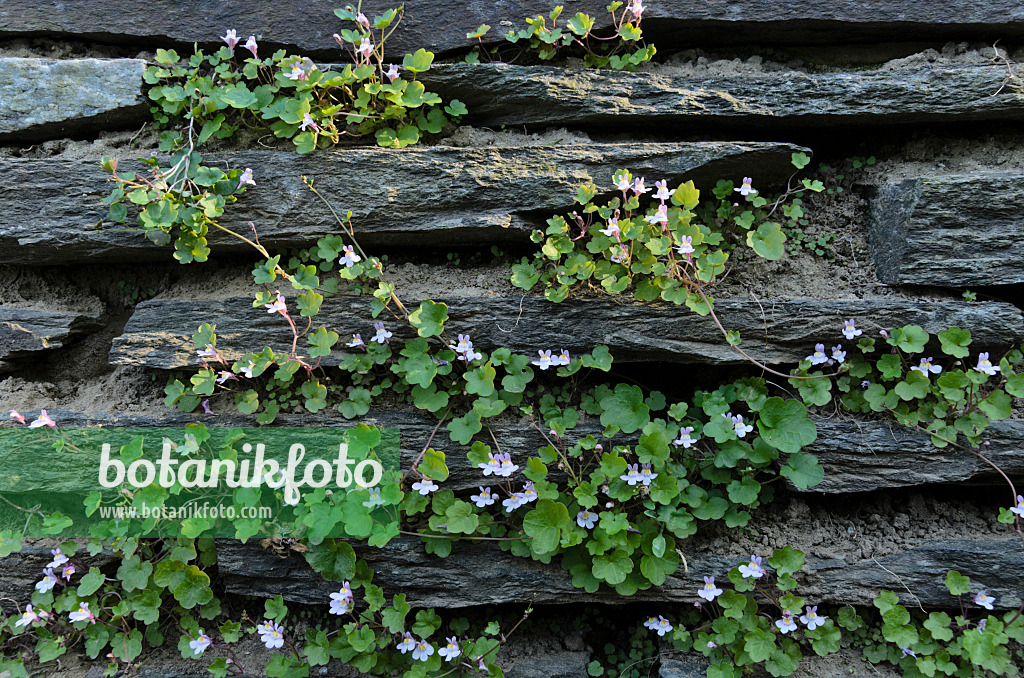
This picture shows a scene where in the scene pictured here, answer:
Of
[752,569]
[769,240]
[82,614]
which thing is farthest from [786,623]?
[82,614]

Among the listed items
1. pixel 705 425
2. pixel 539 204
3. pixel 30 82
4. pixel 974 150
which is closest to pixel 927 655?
pixel 705 425

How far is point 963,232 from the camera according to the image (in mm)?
2627

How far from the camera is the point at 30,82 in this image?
290cm

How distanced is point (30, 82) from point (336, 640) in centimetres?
298

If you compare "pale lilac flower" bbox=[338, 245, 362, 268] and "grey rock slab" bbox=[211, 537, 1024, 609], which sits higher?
"pale lilac flower" bbox=[338, 245, 362, 268]

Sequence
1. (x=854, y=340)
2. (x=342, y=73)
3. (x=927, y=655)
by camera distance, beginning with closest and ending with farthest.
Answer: (x=927, y=655), (x=854, y=340), (x=342, y=73)

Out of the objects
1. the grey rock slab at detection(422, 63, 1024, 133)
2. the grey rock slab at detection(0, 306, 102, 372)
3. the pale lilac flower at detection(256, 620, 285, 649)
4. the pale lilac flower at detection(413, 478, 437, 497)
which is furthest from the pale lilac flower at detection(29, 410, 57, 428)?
the grey rock slab at detection(422, 63, 1024, 133)

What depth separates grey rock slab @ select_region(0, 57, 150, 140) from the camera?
2.89 meters

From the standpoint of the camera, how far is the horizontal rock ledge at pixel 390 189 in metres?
2.74

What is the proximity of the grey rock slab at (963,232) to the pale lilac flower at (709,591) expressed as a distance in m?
1.54

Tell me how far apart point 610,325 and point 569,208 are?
58cm

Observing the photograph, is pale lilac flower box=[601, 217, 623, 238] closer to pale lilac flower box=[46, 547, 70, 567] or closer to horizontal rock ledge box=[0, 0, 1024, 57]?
horizontal rock ledge box=[0, 0, 1024, 57]

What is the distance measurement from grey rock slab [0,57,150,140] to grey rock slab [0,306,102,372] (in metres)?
0.89

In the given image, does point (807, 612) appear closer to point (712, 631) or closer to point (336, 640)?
point (712, 631)
